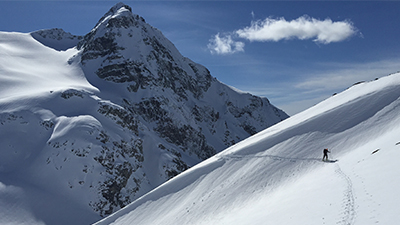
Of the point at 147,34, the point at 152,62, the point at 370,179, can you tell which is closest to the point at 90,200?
the point at 370,179

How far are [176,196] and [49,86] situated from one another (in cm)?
6484

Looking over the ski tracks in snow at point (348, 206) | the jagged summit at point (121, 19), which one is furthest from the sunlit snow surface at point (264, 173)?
the jagged summit at point (121, 19)

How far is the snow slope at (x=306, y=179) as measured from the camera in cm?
1386

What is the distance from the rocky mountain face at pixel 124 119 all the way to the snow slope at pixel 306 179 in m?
24.7

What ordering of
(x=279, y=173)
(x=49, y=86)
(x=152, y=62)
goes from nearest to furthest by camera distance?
(x=279, y=173), (x=49, y=86), (x=152, y=62)

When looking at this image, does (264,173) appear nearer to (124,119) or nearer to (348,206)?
(348,206)

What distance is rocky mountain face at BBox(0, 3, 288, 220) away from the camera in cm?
5747

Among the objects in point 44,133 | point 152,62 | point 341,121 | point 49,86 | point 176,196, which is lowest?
point 176,196

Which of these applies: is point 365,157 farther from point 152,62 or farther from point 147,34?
point 147,34

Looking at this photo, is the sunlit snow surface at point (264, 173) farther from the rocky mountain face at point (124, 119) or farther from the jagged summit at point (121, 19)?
the jagged summit at point (121, 19)

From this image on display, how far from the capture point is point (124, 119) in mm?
77625

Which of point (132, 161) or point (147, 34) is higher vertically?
point (147, 34)

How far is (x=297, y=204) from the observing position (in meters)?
16.6

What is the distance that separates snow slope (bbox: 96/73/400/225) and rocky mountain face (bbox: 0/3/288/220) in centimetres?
2466
